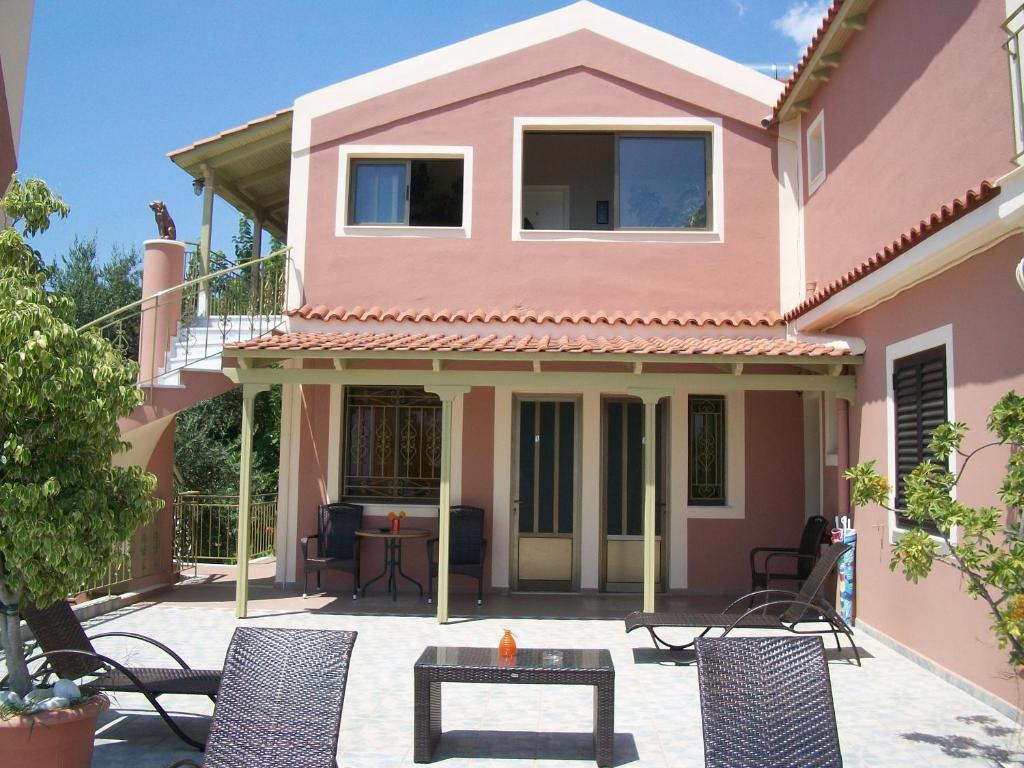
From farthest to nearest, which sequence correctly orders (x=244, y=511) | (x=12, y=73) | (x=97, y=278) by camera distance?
(x=97, y=278) → (x=12, y=73) → (x=244, y=511)

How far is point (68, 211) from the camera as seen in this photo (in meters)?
4.94

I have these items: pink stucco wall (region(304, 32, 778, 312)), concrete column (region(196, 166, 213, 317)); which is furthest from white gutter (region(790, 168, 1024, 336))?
concrete column (region(196, 166, 213, 317))

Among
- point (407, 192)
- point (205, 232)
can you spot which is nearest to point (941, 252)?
point (407, 192)

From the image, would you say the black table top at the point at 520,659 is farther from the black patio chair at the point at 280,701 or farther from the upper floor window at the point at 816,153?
the upper floor window at the point at 816,153

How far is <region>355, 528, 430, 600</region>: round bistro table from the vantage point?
1019cm

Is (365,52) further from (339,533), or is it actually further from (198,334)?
(339,533)

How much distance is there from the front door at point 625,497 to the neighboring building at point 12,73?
7.37 meters

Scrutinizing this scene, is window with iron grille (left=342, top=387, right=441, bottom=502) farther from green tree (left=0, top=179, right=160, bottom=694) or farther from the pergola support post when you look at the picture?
green tree (left=0, top=179, right=160, bottom=694)

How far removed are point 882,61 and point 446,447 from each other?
224 inches

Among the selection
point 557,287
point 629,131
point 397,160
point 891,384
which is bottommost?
point 891,384

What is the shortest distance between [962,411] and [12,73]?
9.94 meters

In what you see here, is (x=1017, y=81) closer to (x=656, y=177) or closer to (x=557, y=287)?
(x=656, y=177)

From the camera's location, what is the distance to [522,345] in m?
9.16

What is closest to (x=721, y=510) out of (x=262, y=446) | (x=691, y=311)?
(x=691, y=311)
